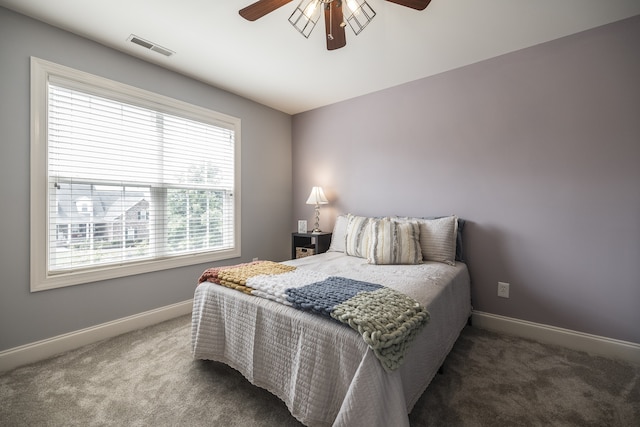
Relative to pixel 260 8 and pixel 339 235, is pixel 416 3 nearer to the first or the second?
pixel 260 8

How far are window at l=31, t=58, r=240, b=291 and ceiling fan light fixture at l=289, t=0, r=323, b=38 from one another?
1459mm

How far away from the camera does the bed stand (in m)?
1.04

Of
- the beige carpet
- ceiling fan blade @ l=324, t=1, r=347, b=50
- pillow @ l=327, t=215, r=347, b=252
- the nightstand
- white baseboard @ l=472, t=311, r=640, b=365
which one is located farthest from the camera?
the nightstand

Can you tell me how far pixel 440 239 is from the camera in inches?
93.7

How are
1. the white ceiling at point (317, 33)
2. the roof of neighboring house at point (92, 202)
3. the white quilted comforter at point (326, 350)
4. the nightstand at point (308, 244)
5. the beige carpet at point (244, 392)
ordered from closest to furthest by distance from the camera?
the white quilted comforter at point (326, 350) < the beige carpet at point (244, 392) < the white ceiling at point (317, 33) < the roof of neighboring house at point (92, 202) < the nightstand at point (308, 244)

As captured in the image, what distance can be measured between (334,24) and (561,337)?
2.83 m

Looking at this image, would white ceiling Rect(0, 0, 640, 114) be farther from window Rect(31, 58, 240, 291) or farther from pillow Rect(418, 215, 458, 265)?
pillow Rect(418, 215, 458, 265)

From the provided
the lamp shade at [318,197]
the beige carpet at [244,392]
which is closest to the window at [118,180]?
the beige carpet at [244,392]

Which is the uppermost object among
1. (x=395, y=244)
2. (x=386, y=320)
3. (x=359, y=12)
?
(x=359, y=12)

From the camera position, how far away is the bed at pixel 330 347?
3.42 ft

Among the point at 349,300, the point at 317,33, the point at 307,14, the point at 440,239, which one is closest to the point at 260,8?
the point at 307,14

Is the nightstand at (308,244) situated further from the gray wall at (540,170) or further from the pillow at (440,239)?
the pillow at (440,239)

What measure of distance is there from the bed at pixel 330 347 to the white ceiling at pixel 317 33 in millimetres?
1803

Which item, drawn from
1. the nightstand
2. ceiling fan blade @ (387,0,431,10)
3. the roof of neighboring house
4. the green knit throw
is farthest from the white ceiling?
the green knit throw
